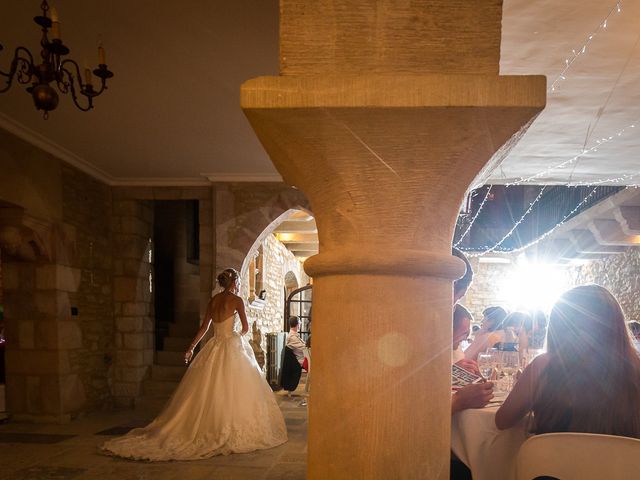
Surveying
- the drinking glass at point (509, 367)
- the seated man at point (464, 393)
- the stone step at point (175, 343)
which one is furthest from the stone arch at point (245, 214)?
the drinking glass at point (509, 367)

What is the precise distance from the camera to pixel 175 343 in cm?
737

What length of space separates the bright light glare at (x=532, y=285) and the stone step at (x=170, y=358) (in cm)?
945

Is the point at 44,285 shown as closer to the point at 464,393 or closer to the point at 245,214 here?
the point at 245,214

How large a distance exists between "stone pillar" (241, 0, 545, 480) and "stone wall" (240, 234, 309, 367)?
525cm

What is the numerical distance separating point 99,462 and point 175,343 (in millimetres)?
3740

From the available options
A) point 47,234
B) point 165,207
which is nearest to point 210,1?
point 47,234

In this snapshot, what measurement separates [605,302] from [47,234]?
198 inches

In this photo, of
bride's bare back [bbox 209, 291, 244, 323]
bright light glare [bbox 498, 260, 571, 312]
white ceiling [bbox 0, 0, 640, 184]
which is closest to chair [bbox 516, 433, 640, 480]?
white ceiling [bbox 0, 0, 640, 184]

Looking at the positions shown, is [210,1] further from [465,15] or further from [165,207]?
[165,207]

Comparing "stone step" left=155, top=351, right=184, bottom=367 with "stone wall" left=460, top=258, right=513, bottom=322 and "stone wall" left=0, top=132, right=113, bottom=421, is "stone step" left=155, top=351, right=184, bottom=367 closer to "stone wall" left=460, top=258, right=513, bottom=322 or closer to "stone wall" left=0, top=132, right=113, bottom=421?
"stone wall" left=0, top=132, right=113, bottom=421

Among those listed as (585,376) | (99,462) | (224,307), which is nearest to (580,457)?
(585,376)

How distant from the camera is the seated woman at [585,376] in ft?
4.93

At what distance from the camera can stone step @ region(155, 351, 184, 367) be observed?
Result: 6.86 m

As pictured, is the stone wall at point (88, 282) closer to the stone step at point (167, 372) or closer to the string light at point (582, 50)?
the stone step at point (167, 372)
